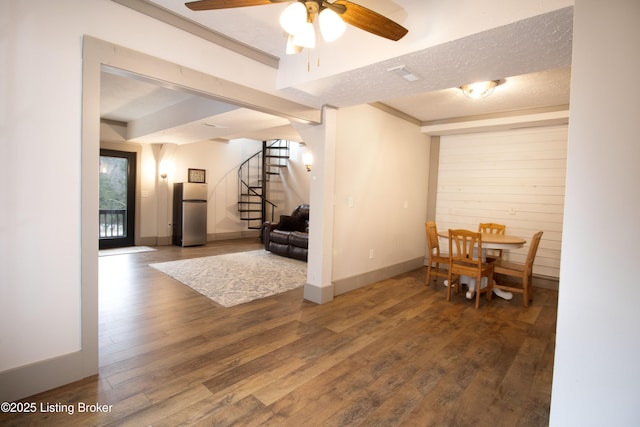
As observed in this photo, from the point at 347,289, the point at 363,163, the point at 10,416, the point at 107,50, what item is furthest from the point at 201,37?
the point at 347,289

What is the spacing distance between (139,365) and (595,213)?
9.81 feet

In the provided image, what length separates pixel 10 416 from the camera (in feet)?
5.86

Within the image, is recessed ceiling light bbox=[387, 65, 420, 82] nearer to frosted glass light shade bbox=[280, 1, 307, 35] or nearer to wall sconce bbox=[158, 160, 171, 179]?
frosted glass light shade bbox=[280, 1, 307, 35]

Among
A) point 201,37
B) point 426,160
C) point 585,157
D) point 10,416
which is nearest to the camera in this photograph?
point 585,157

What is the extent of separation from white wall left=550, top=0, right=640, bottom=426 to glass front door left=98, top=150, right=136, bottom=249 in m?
8.09

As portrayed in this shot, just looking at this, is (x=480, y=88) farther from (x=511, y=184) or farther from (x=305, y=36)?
(x=305, y=36)

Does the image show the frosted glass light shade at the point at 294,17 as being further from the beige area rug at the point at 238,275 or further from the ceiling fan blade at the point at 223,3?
the beige area rug at the point at 238,275

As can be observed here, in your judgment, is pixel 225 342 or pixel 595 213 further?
pixel 225 342

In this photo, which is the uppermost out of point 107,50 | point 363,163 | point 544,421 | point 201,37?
point 201,37

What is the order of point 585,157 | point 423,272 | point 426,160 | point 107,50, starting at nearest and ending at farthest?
point 585,157, point 107,50, point 423,272, point 426,160

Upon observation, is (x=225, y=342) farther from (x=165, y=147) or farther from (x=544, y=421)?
(x=165, y=147)

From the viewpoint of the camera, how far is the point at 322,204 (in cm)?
385

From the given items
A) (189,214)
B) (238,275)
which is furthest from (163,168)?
(238,275)

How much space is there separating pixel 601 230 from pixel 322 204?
9.19ft
